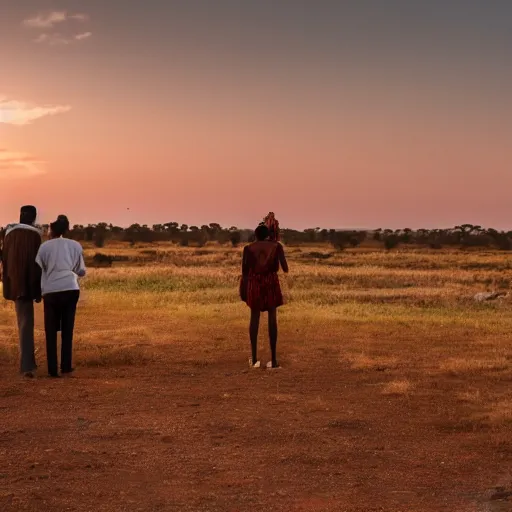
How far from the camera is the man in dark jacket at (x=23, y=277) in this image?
10859 millimetres

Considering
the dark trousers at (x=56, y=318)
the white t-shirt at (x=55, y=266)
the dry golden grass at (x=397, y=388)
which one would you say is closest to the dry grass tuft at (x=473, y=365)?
the dry golden grass at (x=397, y=388)

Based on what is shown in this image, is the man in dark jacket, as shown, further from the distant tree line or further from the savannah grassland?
the distant tree line

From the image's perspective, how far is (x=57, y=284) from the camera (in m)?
10.7

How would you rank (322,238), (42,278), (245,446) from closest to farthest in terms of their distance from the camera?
(245,446) < (42,278) < (322,238)

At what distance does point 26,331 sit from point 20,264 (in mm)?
907

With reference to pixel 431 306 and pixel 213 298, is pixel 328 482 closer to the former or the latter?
pixel 431 306

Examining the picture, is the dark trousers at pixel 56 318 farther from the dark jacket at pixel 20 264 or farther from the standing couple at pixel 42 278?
the dark jacket at pixel 20 264

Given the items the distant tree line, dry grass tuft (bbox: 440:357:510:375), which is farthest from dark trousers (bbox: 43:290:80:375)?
the distant tree line

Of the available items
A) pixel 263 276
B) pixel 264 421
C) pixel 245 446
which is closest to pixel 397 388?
pixel 264 421

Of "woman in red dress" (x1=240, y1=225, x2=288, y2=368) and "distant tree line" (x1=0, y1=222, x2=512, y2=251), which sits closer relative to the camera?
"woman in red dress" (x1=240, y1=225, x2=288, y2=368)

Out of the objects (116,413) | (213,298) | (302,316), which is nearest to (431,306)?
(302,316)

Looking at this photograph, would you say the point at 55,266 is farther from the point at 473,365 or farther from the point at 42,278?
the point at 473,365

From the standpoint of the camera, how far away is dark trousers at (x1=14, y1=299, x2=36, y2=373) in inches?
429

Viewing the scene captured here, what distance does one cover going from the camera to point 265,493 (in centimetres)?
587
